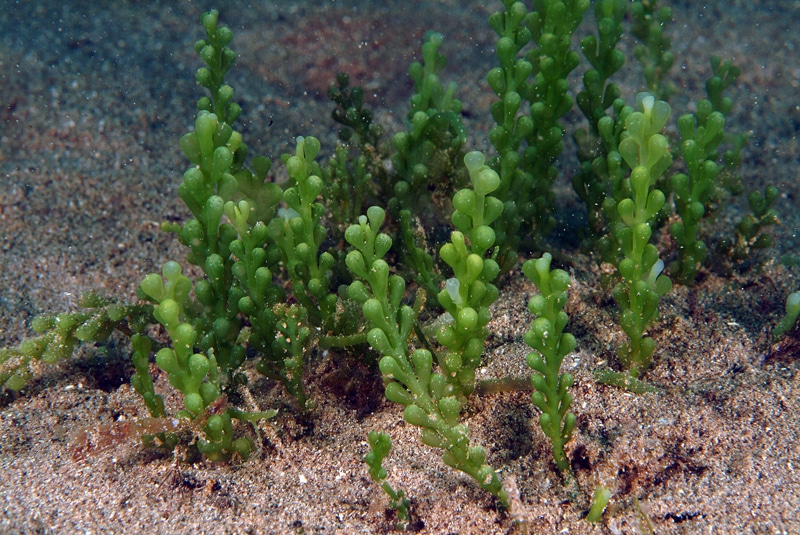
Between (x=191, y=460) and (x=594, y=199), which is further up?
(x=594, y=199)

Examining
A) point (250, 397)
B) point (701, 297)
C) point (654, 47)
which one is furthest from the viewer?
point (654, 47)

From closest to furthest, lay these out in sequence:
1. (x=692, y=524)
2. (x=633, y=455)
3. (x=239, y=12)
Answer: (x=692, y=524) → (x=633, y=455) → (x=239, y=12)

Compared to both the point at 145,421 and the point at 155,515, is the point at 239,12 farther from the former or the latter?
the point at 155,515

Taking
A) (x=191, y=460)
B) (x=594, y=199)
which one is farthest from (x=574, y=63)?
(x=191, y=460)

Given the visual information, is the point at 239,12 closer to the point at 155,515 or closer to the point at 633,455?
the point at 155,515

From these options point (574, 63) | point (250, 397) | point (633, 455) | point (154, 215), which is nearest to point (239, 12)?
point (154, 215)

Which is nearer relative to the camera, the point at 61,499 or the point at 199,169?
the point at 61,499

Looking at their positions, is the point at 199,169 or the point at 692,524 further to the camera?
the point at 199,169

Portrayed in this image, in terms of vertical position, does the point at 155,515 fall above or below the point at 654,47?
below

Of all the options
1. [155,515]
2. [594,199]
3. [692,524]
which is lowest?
[692,524]
